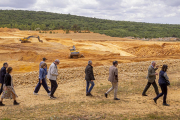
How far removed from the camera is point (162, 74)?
810 centimetres

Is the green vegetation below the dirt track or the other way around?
the other way around

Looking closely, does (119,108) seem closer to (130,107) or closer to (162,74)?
(130,107)

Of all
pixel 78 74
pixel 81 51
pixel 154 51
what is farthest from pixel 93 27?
pixel 78 74

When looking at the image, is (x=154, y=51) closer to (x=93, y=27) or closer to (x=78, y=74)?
(x=78, y=74)

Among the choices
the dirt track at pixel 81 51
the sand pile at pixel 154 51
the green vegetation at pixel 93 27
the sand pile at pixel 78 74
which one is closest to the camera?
the sand pile at pixel 78 74

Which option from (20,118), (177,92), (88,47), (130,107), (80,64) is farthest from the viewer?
(88,47)

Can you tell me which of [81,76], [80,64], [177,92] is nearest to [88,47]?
[80,64]

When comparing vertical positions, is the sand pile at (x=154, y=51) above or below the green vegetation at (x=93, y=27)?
below

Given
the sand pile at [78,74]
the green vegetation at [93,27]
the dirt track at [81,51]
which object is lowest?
the sand pile at [78,74]

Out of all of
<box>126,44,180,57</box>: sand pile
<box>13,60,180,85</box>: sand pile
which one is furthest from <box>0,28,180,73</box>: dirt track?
<box>13,60,180,85</box>: sand pile

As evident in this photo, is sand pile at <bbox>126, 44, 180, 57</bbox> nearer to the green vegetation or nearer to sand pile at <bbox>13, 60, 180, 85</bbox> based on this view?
sand pile at <bbox>13, 60, 180, 85</bbox>

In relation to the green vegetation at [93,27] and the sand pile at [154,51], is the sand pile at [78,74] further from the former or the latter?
the green vegetation at [93,27]

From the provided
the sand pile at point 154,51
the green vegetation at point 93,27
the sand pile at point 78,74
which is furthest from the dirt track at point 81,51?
the green vegetation at point 93,27

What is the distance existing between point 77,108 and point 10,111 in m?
2.49
